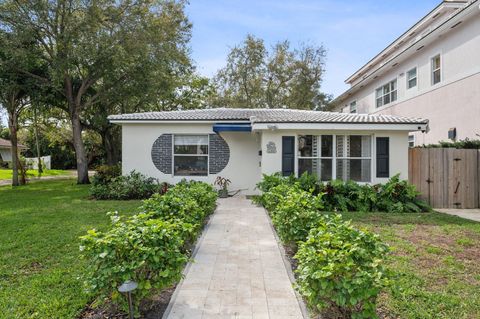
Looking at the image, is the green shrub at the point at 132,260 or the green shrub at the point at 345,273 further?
the green shrub at the point at 132,260

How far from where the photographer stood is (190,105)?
30984 mm

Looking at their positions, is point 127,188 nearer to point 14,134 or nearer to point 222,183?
point 222,183

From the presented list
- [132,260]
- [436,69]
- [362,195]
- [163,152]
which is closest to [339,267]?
[132,260]

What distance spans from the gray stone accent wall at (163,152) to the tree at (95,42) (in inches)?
221

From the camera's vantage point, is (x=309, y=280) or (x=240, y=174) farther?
(x=240, y=174)

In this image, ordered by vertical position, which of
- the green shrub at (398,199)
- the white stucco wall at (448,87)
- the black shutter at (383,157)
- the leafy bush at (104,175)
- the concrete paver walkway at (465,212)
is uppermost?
the white stucco wall at (448,87)

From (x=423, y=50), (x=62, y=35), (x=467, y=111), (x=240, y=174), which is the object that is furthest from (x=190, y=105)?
(x=467, y=111)

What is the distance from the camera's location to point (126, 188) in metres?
13.1

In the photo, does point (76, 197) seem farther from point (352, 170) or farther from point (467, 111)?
point (467, 111)

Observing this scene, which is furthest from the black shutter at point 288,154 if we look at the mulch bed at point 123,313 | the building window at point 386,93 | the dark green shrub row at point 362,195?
the building window at point 386,93

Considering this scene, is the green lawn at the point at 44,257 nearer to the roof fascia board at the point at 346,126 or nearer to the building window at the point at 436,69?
the roof fascia board at the point at 346,126

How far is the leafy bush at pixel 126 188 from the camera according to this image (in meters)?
13.1

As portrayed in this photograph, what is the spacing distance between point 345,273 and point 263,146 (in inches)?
354

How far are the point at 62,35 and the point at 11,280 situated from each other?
15.2m
